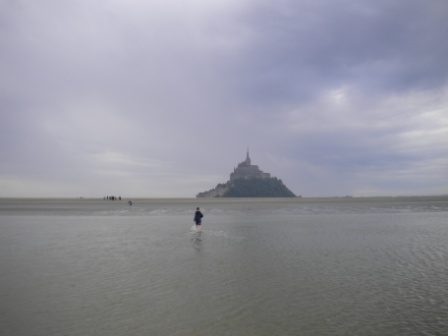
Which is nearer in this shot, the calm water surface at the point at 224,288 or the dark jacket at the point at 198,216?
the calm water surface at the point at 224,288

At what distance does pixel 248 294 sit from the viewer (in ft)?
34.2

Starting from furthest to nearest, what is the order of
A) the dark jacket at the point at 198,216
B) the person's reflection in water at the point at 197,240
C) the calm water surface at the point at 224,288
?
the dark jacket at the point at 198,216, the person's reflection in water at the point at 197,240, the calm water surface at the point at 224,288

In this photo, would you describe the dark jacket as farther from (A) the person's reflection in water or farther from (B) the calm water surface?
(B) the calm water surface

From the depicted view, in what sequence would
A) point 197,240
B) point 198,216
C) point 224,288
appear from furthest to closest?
1. point 198,216
2. point 197,240
3. point 224,288

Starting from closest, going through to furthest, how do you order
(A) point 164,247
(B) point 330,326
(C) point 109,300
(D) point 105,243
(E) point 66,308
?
1. (B) point 330,326
2. (E) point 66,308
3. (C) point 109,300
4. (A) point 164,247
5. (D) point 105,243

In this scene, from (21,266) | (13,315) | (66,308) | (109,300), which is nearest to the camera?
(13,315)

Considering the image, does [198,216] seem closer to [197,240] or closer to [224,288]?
[197,240]

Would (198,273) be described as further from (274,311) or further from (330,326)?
(330,326)

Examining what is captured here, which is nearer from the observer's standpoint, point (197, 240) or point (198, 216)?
point (197, 240)

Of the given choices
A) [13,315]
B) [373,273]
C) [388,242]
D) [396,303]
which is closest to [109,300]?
[13,315]

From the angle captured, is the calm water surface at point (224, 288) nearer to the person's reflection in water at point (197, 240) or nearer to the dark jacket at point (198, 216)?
the person's reflection in water at point (197, 240)

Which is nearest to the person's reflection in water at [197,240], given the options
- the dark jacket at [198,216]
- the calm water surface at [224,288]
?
the calm water surface at [224,288]

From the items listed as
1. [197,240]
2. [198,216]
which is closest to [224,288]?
[197,240]

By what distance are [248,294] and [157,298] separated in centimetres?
279
